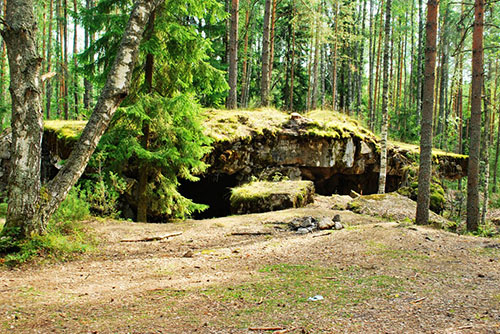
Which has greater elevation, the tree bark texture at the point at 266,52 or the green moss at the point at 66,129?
the tree bark texture at the point at 266,52

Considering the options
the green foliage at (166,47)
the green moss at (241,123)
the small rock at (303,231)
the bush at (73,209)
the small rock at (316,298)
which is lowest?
the small rock at (303,231)

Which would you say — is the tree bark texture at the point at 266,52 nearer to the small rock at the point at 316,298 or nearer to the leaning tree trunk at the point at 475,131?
the leaning tree trunk at the point at 475,131

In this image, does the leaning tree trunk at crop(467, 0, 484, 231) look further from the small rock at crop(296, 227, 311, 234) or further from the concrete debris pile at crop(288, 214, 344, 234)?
the small rock at crop(296, 227, 311, 234)

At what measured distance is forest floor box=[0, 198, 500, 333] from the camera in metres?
2.79

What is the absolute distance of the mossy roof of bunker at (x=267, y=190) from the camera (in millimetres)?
9789

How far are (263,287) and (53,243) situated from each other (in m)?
3.14

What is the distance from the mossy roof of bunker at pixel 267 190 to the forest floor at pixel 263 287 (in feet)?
11.4

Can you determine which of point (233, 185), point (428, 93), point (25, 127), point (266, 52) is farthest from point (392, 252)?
point (266, 52)

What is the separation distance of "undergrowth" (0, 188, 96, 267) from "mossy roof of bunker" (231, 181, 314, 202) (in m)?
4.75

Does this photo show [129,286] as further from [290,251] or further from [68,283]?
[290,251]

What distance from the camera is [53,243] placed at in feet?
15.7

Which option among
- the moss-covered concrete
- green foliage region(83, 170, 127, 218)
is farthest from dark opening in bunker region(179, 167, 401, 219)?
green foliage region(83, 170, 127, 218)

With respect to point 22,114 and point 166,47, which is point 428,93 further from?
point 22,114

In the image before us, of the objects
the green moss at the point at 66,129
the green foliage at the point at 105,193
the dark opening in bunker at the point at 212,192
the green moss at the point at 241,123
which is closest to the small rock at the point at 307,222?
the green foliage at the point at 105,193
